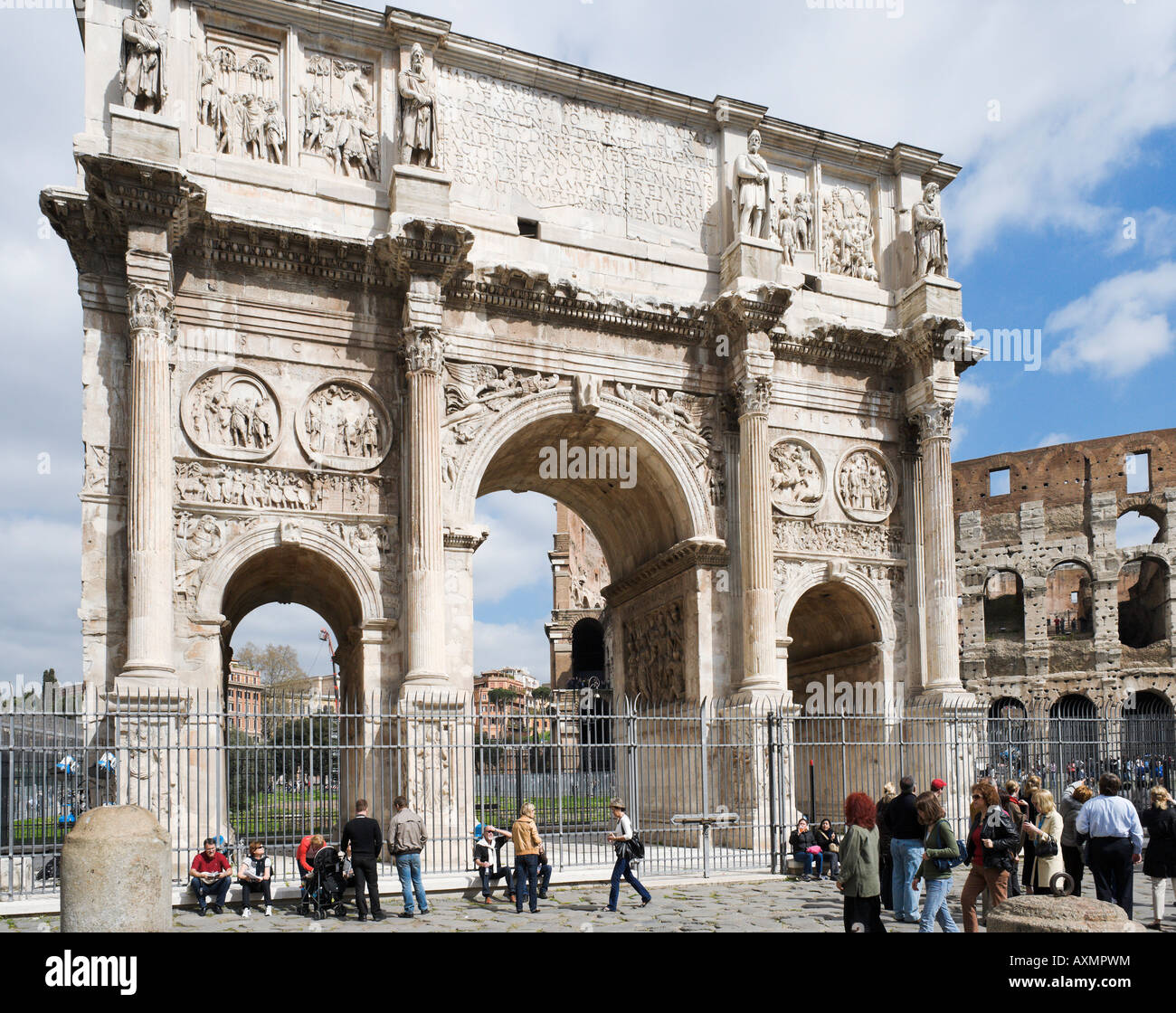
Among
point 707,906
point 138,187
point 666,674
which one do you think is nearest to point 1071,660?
point 666,674

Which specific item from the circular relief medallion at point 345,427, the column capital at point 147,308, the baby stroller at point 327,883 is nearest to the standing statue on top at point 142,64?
the column capital at point 147,308

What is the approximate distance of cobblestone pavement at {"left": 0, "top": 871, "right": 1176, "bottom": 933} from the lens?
32.7ft

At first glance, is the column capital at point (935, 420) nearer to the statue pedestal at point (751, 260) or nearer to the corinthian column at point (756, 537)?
the corinthian column at point (756, 537)

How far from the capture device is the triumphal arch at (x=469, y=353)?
13.8m

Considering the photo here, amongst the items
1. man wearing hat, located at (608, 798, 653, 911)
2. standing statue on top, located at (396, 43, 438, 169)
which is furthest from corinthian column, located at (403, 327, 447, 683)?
man wearing hat, located at (608, 798, 653, 911)

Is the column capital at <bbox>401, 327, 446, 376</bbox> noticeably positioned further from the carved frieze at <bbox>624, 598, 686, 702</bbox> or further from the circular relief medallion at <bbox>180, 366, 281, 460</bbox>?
the carved frieze at <bbox>624, 598, 686, 702</bbox>

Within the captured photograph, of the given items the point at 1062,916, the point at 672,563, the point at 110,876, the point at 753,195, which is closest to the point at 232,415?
the point at 672,563

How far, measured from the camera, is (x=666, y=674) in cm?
1769

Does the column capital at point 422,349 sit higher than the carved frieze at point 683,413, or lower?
higher

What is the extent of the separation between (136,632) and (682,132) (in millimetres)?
10902

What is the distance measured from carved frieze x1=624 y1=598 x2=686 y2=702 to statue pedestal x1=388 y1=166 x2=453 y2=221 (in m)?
6.69

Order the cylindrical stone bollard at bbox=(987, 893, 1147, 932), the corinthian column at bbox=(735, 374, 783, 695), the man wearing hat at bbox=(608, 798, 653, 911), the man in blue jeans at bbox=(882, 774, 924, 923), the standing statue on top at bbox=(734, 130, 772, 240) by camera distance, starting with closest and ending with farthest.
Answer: the cylindrical stone bollard at bbox=(987, 893, 1147, 932) → the man in blue jeans at bbox=(882, 774, 924, 923) → the man wearing hat at bbox=(608, 798, 653, 911) → the corinthian column at bbox=(735, 374, 783, 695) → the standing statue on top at bbox=(734, 130, 772, 240)

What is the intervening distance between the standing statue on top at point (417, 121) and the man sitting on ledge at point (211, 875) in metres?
9.00

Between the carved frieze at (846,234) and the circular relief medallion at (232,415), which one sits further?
the carved frieze at (846,234)
